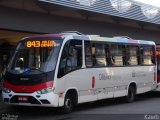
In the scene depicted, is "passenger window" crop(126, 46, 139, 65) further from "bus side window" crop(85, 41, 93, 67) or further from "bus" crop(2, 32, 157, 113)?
"bus side window" crop(85, 41, 93, 67)

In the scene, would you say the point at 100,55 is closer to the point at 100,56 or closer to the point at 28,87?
the point at 100,56

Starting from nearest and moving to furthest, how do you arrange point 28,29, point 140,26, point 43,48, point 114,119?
point 114,119 < point 43,48 < point 28,29 < point 140,26

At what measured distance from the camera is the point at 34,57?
15336 mm

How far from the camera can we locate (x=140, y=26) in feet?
111

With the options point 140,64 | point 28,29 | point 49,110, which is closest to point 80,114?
point 49,110

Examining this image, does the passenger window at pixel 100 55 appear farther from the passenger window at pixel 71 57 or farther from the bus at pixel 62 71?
the passenger window at pixel 71 57

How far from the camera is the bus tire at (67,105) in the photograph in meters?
15.2

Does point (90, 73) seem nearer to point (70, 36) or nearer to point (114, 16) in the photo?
point (70, 36)

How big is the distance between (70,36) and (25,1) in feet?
23.0

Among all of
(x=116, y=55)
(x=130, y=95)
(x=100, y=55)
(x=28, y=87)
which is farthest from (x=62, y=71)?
(x=130, y=95)

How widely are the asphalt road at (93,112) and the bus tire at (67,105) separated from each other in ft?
0.58

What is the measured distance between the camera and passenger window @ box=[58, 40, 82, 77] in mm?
15055

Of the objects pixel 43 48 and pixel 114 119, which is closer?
pixel 114 119

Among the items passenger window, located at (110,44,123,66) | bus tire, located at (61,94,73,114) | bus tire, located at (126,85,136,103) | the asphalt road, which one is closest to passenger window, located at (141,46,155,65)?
bus tire, located at (126,85,136,103)
